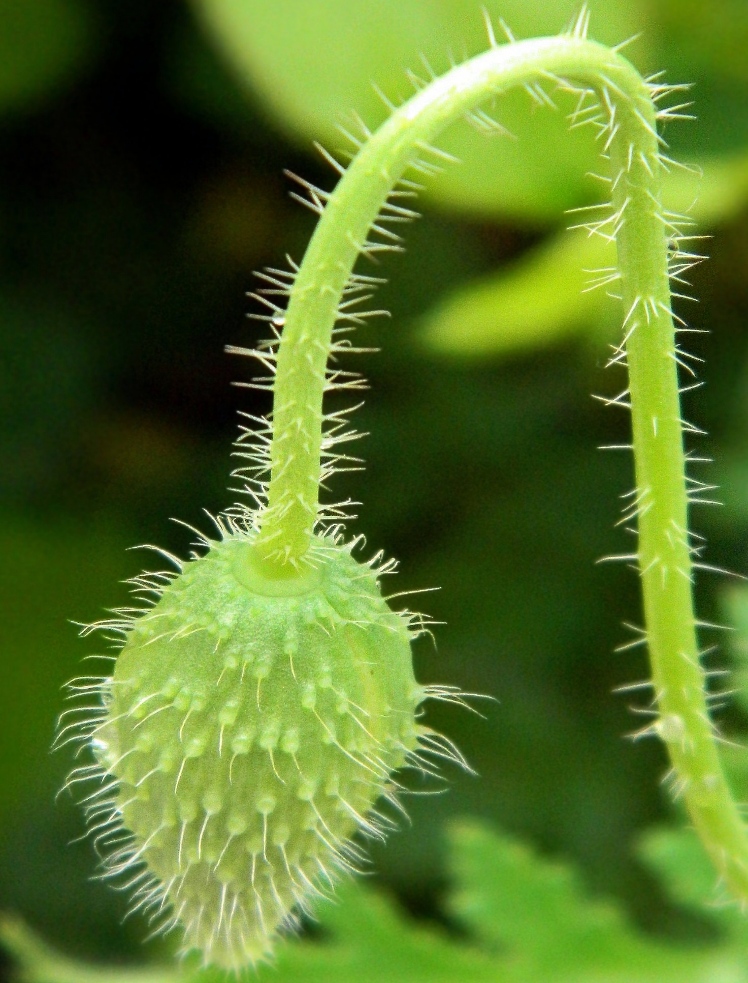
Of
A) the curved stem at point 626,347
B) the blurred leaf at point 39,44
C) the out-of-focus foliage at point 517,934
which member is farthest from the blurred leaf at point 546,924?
the blurred leaf at point 39,44

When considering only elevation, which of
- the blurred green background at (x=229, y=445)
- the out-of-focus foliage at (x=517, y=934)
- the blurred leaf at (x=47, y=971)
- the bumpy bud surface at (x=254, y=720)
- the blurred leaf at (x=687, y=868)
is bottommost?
the blurred leaf at (x=47, y=971)

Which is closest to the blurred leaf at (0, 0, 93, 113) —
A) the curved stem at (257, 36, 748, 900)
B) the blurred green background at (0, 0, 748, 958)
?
the blurred green background at (0, 0, 748, 958)

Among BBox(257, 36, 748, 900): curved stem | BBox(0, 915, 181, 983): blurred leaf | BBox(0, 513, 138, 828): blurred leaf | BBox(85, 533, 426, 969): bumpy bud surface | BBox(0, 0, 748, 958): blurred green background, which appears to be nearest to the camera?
BBox(257, 36, 748, 900): curved stem

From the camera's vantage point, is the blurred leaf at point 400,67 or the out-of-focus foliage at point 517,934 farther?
the out-of-focus foliage at point 517,934

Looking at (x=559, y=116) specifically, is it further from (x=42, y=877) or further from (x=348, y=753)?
(x=42, y=877)

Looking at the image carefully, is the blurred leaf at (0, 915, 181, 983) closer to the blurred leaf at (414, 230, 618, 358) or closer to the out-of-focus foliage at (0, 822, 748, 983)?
the out-of-focus foliage at (0, 822, 748, 983)

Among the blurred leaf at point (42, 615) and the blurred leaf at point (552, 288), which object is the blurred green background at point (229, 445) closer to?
the blurred leaf at point (42, 615)

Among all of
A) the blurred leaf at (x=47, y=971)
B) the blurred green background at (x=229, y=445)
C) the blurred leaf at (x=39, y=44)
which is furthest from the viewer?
the blurred green background at (x=229, y=445)
